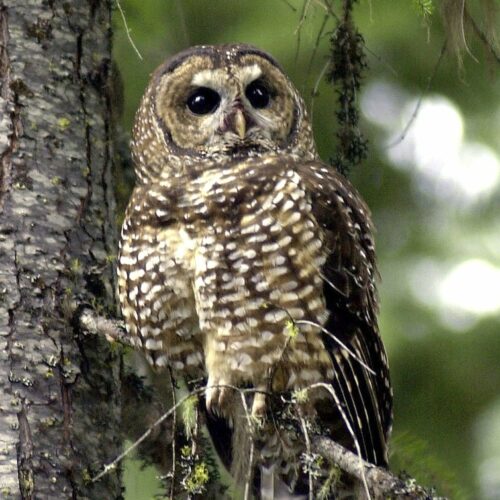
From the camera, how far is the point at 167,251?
3508 mm

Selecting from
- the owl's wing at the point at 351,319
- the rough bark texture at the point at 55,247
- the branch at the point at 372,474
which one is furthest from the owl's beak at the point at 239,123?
the branch at the point at 372,474

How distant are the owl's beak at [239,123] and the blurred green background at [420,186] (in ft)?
1.82

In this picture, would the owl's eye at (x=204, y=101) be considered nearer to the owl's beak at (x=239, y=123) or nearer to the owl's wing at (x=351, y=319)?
the owl's beak at (x=239, y=123)

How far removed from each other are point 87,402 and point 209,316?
44cm

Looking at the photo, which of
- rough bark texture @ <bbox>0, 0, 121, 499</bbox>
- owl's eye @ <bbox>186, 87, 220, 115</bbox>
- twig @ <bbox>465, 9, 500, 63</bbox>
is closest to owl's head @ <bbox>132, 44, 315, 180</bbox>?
owl's eye @ <bbox>186, 87, 220, 115</bbox>

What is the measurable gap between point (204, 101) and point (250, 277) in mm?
770

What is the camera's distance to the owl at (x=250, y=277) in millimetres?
3406

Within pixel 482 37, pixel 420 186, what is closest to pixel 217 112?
pixel 482 37

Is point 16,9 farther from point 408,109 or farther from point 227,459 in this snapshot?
point 408,109

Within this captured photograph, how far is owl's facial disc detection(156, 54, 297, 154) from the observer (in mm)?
3822

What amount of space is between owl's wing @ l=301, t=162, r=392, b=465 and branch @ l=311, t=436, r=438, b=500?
52 centimetres

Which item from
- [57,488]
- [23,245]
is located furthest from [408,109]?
[57,488]

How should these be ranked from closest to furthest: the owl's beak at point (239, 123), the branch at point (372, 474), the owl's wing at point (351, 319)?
1. the branch at point (372, 474)
2. the owl's wing at point (351, 319)
3. the owl's beak at point (239, 123)

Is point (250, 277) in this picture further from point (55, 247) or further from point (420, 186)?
point (420, 186)
